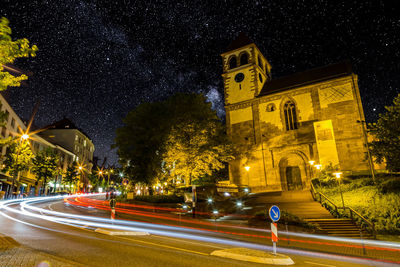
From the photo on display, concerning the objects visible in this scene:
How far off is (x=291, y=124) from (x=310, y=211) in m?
16.0

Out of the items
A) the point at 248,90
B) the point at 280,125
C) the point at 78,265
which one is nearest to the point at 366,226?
the point at 78,265

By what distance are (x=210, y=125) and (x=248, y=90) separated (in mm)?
11730

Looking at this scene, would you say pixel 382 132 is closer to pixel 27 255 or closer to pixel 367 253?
pixel 367 253

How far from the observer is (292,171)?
3075 cm

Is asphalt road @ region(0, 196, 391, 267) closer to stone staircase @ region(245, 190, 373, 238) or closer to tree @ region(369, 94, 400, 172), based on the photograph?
stone staircase @ region(245, 190, 373, 238)

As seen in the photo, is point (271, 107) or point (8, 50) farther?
point (271, 107)

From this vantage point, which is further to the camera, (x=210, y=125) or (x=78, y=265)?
(x=210, y=125)

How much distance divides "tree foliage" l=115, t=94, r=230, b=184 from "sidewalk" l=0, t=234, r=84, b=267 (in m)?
19.1

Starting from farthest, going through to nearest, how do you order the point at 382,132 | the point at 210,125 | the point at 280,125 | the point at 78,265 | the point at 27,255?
the point at 280,125 < the point at 210,125 < the point at 382,132 < the point at 27,255 < the point at 78,265

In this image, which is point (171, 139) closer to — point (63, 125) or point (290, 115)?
point (290, 115)

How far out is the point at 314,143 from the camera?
2919 centimetres

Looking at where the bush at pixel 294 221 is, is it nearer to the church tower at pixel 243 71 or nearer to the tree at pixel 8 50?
the tree at pixel 8 50

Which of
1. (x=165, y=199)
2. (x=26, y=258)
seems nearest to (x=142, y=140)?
(x=165, y=199)

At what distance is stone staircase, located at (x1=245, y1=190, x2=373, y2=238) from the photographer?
1395 centimetres
